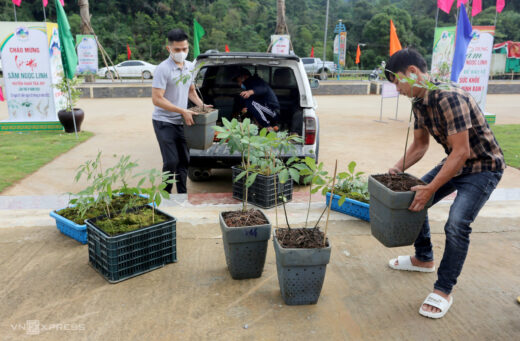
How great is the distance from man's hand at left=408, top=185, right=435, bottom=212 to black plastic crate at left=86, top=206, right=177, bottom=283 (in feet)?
5.02

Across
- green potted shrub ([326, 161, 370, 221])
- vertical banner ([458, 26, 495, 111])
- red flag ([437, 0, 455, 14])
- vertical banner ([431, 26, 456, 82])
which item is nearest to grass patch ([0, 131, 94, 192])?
green potted shrub ([326, 161, 370, 221])

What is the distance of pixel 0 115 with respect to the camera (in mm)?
12117

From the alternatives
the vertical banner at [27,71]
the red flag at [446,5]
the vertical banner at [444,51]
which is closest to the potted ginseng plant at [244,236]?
the vertical banner at [27,71]

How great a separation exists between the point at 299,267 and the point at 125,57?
43.7 meters

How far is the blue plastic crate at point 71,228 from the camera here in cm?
319

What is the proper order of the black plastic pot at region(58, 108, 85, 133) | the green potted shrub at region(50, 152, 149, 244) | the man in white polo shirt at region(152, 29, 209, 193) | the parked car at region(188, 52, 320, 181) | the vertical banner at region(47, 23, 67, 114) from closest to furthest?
the green potted shrub at region(50, 152, 149, 244) < the man in white polo shirt at region(152, 29, 209, 193) < the parked car at region(188, 52, 320, 181) < the black plastic pot at region(58, 108, 85, 133) < the vertical banner at region(47, 23, 67, 114)

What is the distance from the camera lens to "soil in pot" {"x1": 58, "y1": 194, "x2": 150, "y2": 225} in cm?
326

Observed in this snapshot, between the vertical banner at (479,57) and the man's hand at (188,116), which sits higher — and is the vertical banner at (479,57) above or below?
above

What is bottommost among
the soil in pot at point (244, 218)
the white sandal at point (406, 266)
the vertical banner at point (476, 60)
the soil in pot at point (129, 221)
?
the white sandal at point (406, 266)

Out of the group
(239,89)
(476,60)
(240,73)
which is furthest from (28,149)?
(476,60)

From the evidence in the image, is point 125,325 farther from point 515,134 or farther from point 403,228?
point 515,134

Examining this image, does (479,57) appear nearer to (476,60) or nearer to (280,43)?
(476,60)

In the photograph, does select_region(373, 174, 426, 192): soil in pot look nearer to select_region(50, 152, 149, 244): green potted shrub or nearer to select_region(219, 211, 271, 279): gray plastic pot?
select_region(219, 211, 271, 279): gray plastic pot

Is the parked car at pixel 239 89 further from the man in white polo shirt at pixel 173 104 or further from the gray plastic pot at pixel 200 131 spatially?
the gray plastic pot at pixel 200 131
